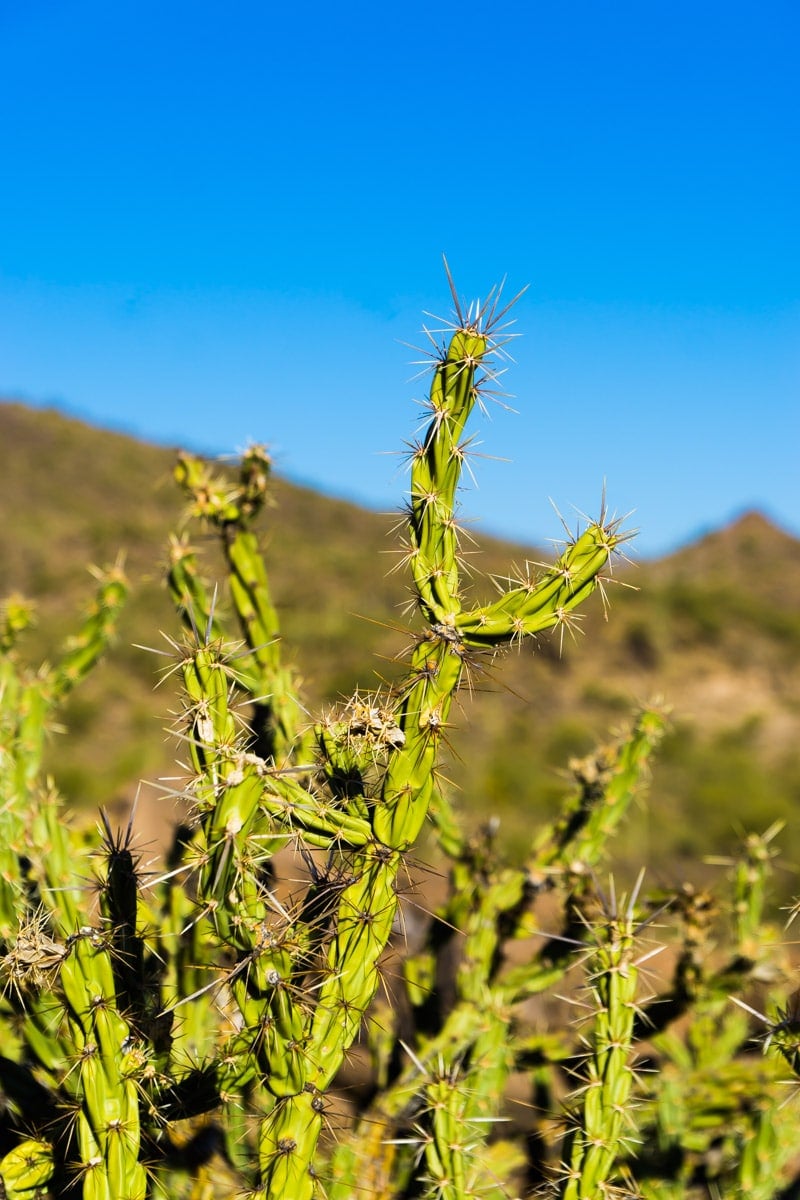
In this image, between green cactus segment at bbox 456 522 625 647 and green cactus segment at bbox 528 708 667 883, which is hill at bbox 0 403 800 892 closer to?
green cactus segment at bbox 528 708 667 883

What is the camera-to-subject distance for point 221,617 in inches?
179

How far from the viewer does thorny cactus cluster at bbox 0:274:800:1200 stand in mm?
2520

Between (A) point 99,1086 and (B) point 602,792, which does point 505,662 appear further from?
(A) point 99,1086

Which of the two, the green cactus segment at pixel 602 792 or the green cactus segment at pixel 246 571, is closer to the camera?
the green cactus segment at pixel 246 571

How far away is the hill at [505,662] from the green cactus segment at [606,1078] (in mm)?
9110

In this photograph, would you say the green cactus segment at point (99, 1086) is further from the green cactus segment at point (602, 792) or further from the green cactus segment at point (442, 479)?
the green cactus segment at point (602, 792)

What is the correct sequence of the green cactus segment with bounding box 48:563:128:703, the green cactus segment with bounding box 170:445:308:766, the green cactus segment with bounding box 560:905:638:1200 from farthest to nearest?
1. the green cactus segment with bounding box 48:563:128:703
2. the green cactus segment with bounding box 170:445:308:766
3. the green cactus segment with bounding box 560:905:638:1200

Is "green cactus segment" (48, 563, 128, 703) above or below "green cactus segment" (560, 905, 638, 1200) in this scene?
above

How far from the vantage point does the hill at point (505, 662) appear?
17062 millimetres

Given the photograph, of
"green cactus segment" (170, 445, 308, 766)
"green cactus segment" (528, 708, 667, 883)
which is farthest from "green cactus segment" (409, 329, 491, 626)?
"green cactus segment" (528, 708, 667, 883)

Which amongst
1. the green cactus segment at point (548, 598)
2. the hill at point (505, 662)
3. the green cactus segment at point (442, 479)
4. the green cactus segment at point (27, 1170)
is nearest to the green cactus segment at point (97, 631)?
the green cactus segment at point (27, 1170)

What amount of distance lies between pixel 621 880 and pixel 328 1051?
35.3 feet

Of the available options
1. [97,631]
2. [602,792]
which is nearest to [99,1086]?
[602,792]

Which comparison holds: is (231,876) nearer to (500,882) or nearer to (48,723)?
(500,882)
